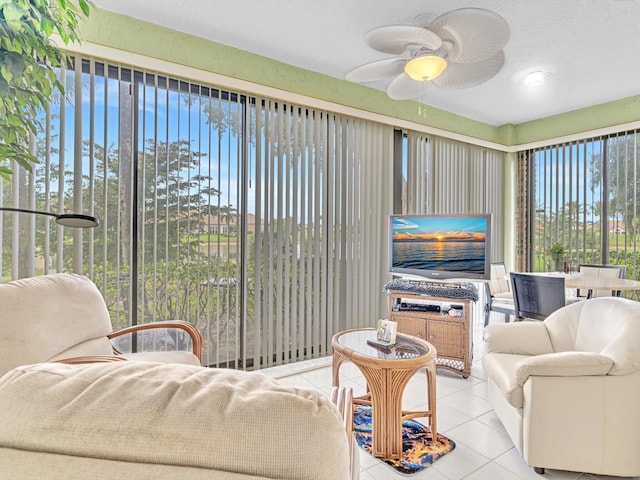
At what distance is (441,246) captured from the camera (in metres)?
3.41

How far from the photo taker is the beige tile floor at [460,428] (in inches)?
73.6

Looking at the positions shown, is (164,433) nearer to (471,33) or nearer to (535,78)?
(471,33)

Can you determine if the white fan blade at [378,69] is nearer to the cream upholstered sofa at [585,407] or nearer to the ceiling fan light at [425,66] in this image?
the ceiling fan light at [425,66]

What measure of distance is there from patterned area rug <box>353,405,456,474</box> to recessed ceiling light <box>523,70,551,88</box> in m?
3.40

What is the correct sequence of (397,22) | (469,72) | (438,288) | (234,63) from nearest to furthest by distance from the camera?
(469,72)
(397,22)
(234,63)
(438,288)

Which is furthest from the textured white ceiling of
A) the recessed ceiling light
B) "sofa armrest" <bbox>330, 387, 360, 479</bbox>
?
"sofa armrest" <bbox>330, 387, 360, 479</bbox>

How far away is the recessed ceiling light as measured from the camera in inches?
142

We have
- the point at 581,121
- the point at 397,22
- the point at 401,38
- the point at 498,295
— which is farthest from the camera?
the point at 581,121

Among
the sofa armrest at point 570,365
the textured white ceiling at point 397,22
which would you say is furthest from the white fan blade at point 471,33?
the sofa armrest at point 570,365

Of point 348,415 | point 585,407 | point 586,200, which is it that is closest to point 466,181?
point 586,200

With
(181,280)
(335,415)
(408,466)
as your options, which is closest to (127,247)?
(181,280)

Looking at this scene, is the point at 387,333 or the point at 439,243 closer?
the point at 387,333

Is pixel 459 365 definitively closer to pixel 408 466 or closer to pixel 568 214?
pixel 408 466

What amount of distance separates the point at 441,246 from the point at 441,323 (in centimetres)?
70
